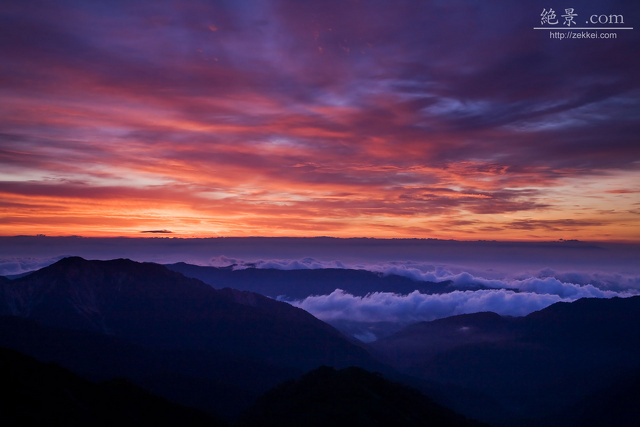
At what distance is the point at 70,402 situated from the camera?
113688 mm

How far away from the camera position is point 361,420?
426ft

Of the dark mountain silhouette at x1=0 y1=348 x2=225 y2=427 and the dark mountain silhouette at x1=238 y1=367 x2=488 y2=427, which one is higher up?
the dark mountain silhouette at x1=0 y1=348 x2=225 y2=427

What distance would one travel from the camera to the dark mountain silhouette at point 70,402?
336 ft

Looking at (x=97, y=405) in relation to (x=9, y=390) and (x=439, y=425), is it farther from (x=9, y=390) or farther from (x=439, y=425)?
(x=439, y=425)

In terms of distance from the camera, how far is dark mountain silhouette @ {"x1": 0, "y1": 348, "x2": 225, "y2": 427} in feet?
336

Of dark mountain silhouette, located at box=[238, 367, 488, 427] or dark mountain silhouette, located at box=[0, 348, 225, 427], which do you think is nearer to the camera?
dark mountain silhouette, located at box=[0, 348, 225, 427]

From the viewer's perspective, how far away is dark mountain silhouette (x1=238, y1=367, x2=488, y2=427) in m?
136

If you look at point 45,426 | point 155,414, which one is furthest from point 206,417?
point 45,426

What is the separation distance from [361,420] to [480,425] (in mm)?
86980

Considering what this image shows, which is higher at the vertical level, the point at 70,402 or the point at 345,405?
the point at 70,402

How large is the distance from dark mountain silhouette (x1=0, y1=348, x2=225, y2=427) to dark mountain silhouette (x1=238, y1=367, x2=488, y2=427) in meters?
23.9

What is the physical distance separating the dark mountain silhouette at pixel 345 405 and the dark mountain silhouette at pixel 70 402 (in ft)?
78.4

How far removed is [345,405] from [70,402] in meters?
73.0

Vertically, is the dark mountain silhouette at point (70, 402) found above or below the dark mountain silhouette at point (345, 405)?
above
